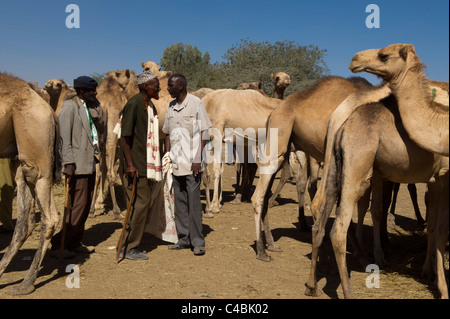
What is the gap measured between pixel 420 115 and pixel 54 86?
310 inches

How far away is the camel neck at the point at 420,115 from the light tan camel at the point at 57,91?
733 centimetres

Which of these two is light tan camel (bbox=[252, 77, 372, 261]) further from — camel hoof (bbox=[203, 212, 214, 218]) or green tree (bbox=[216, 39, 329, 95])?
green tree (bbox=[216, 39, 329, 95])

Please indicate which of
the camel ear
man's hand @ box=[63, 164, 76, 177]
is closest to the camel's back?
man's hand @ box=[63, 164, 76, 177]

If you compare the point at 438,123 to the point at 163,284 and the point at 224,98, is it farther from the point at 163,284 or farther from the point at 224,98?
the point at 224,98

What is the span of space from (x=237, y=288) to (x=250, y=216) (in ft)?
13.1

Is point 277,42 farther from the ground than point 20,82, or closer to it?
farther from the ground

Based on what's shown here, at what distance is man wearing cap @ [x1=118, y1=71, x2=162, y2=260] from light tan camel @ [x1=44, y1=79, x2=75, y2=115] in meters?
3.97

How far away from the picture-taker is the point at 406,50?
4.08 metres

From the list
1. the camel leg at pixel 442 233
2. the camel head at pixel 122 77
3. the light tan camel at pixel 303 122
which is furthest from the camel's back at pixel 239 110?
the camel leg at pixel 442 233

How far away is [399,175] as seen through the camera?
4.44m

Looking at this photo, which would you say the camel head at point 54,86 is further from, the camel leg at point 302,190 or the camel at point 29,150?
the camel leg at point 302,190

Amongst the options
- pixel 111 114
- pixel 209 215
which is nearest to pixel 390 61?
pixel 209 215

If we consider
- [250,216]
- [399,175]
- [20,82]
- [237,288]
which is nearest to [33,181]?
[20,82]

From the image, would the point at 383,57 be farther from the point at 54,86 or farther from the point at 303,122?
the point at 54,86
